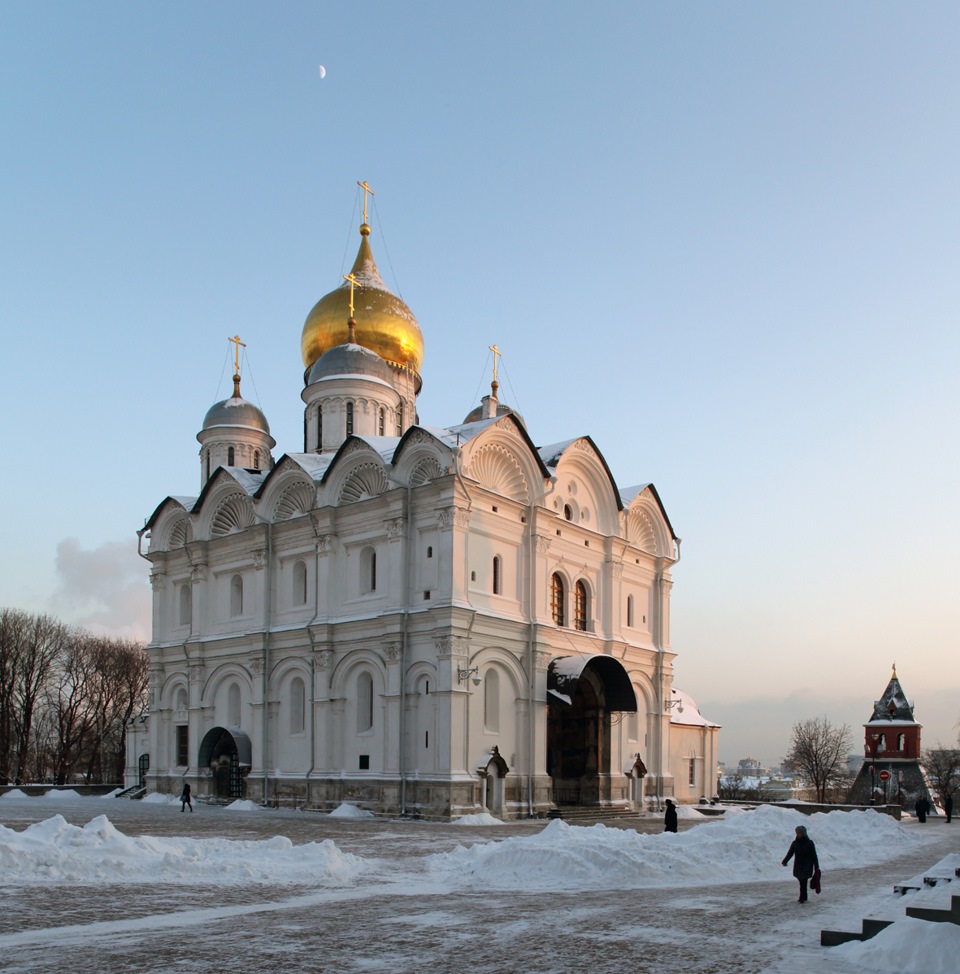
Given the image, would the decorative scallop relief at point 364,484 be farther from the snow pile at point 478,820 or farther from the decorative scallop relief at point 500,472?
the snow pile at point 478,820

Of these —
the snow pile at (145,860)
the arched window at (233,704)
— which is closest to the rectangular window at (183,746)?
the arched window at (233,704)

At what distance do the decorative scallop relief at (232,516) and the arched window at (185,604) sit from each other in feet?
10.1

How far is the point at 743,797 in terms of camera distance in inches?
2921

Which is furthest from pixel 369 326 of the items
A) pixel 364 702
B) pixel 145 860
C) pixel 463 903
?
pixel 463 903

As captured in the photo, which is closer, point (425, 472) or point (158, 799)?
point (425, 472)

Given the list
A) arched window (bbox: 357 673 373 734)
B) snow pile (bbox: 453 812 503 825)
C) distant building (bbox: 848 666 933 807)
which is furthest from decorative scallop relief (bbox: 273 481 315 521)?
distant building (bbox: 848 666 933 807)

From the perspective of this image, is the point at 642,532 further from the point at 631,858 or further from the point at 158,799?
the point at 631,858

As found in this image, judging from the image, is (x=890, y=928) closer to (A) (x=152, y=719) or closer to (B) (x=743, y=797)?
(A) (x=152, y=719)

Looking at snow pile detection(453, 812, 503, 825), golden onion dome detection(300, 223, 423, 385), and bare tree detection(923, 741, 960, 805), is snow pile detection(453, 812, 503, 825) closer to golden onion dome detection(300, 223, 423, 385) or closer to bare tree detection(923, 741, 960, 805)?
golden onion dome detection(300, 223, 423, 385)

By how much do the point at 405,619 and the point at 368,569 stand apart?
2.89 m

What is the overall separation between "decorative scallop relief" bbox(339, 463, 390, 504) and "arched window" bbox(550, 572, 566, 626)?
6421 mm

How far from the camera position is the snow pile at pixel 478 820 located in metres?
28.6

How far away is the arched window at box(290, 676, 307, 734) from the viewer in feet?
113

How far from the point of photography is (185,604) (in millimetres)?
40938
